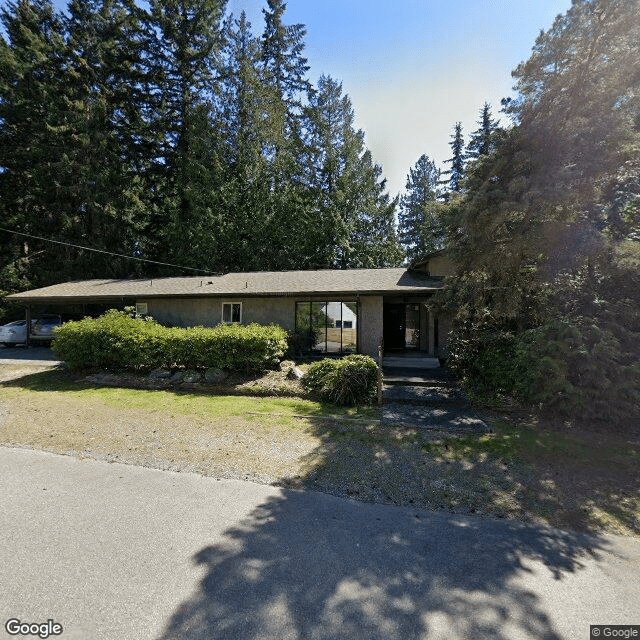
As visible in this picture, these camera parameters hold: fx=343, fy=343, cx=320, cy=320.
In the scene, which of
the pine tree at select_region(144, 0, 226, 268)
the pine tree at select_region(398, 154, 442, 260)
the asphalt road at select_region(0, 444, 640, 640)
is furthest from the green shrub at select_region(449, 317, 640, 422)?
the pine tree at select_region(398, 154, 442, 260)

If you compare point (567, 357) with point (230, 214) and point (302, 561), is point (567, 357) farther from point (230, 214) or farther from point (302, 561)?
point (230, 214)

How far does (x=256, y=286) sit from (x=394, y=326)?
627 centimetres

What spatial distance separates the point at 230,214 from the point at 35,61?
57.0 feet

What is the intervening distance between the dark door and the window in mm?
6358

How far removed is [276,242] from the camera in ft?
79.8

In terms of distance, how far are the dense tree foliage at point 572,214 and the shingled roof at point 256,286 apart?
4321mm

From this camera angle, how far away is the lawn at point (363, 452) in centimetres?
438

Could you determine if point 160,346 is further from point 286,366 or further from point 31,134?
point 31,134

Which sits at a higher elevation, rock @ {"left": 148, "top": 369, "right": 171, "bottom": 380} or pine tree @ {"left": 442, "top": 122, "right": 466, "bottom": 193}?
pine tree @ {"left": 442, "top": 122, "right": 466, "bottom": 193}

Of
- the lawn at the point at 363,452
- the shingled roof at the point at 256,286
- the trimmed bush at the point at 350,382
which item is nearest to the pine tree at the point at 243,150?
the shingled roof at the point at 256,286

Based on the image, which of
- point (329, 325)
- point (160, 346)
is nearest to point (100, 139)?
point (160, 346)

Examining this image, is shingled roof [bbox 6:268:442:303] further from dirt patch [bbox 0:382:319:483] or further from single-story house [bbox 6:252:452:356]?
dirt patch [bbox 0:382:319:483]

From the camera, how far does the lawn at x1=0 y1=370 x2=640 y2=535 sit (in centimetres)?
438

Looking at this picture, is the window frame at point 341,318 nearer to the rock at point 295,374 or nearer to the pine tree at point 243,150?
the rock at point 295,374
